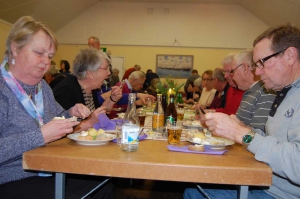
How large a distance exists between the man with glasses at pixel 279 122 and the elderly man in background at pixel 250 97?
0.43m

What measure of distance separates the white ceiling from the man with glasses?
600cm

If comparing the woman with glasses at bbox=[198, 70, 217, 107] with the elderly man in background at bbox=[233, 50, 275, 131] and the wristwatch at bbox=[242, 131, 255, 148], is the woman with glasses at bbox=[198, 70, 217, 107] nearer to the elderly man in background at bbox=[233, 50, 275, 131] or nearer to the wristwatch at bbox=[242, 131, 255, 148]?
the elderly man in background at bbox=[233, 50, 275, 131]

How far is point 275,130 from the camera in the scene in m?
1.31

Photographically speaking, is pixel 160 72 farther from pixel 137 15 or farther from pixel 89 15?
pixel 89 15

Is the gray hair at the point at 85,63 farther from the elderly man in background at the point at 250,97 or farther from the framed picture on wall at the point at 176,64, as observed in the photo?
the framed picture on wall at the point at 176,64

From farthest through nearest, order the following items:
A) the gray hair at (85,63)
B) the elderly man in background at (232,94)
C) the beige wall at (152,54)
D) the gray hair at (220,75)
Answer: the beige wall at (152,54)
the gray hair at (220,75)
the elderly man in background at (232,94)
the gray hair at (85,63)

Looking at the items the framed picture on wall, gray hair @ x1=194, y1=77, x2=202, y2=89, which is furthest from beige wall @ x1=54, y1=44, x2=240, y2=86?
gray hair @ x1=194, y1=77, x2=202, y2=89

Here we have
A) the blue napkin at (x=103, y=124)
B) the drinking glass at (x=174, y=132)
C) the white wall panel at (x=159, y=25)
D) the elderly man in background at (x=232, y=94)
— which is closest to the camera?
the drinking glass at (x=174, y=132)

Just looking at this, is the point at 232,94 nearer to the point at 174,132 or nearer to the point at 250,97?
the point at 250,97

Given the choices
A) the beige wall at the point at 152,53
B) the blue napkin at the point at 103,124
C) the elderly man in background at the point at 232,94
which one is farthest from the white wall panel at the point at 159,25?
the blue napkin at the point at 103,124

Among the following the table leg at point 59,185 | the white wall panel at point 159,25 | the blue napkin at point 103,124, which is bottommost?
the table leg at point 59,185

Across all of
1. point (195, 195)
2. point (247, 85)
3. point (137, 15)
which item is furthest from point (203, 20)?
point (195, 195)

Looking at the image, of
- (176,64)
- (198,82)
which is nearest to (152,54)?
(176,64)

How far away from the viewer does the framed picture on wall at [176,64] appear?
34.0ft
